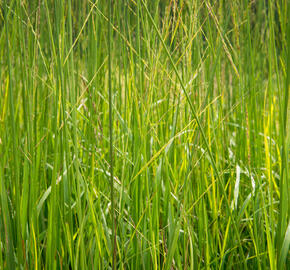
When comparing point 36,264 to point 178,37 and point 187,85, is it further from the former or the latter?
point 178,37

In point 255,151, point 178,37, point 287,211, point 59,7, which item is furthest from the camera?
point 255,151

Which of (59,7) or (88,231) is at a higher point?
(59,7)

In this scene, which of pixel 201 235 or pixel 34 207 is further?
pixel 201 235

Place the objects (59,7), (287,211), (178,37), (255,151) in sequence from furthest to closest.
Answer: (255,151) → (178,37) → (287,211) → (59,7)

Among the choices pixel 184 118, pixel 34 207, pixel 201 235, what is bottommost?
pixel 201 235

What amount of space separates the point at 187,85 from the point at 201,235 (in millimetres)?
330

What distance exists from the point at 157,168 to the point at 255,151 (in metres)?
0.45

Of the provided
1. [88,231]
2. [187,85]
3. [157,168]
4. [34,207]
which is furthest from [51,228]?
[187,85]

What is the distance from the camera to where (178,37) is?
853mm

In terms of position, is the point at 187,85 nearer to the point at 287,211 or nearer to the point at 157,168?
the point at 157,168

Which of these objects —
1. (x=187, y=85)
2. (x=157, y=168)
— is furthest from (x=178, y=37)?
(x=157, y=168)

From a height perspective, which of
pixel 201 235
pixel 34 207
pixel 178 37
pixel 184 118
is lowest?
pixel 201 235

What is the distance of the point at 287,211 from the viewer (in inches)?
29.6

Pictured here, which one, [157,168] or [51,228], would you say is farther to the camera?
[157,168]
